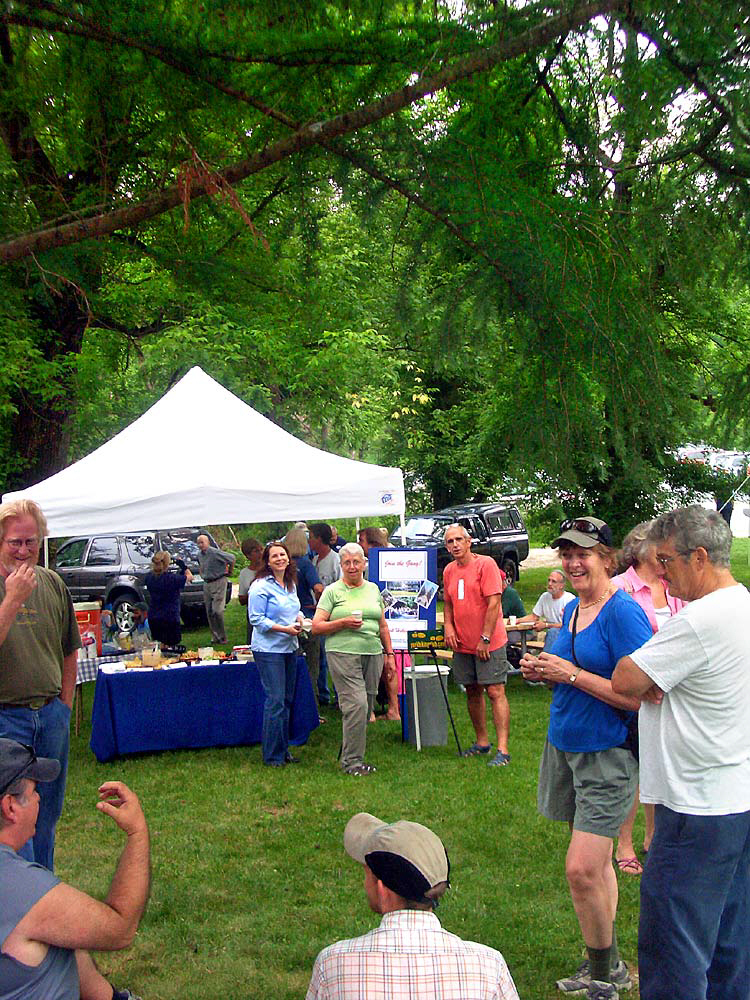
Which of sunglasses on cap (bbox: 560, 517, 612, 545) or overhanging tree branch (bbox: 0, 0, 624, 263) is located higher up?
overhanging tree branch (bbox: 0, 0, 624, 263)

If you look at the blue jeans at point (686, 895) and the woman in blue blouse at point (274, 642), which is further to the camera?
the woman in blue blouse at point (274, 642)

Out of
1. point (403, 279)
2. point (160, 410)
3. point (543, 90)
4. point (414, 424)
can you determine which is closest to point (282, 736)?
point (160, 410)

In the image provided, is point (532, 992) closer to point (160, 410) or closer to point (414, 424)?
point (160, 410)

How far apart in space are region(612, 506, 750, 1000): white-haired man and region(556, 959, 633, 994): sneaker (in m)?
1.00

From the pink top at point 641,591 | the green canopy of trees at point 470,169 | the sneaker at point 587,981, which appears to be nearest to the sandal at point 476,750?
the pink top at point 641,591

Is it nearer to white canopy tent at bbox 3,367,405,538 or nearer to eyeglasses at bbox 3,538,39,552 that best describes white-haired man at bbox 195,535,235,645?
white canopy tent at bbox 3,367,405,538

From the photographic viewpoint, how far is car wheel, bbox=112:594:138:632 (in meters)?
15.6

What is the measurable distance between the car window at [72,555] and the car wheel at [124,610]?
1066mm

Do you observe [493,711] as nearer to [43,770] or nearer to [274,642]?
[274,642]

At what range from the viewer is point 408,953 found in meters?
2.21

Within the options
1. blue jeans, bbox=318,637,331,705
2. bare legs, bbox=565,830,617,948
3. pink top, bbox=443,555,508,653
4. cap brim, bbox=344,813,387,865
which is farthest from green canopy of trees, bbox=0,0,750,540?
blue jeans, bbox=318,637,331,705

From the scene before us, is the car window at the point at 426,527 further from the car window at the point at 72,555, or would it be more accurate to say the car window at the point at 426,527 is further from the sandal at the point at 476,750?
the sandal at the point at 476,750

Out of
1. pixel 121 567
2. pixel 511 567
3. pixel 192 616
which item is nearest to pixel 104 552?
pixel 121 567

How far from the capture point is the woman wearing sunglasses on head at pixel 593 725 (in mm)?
3857
